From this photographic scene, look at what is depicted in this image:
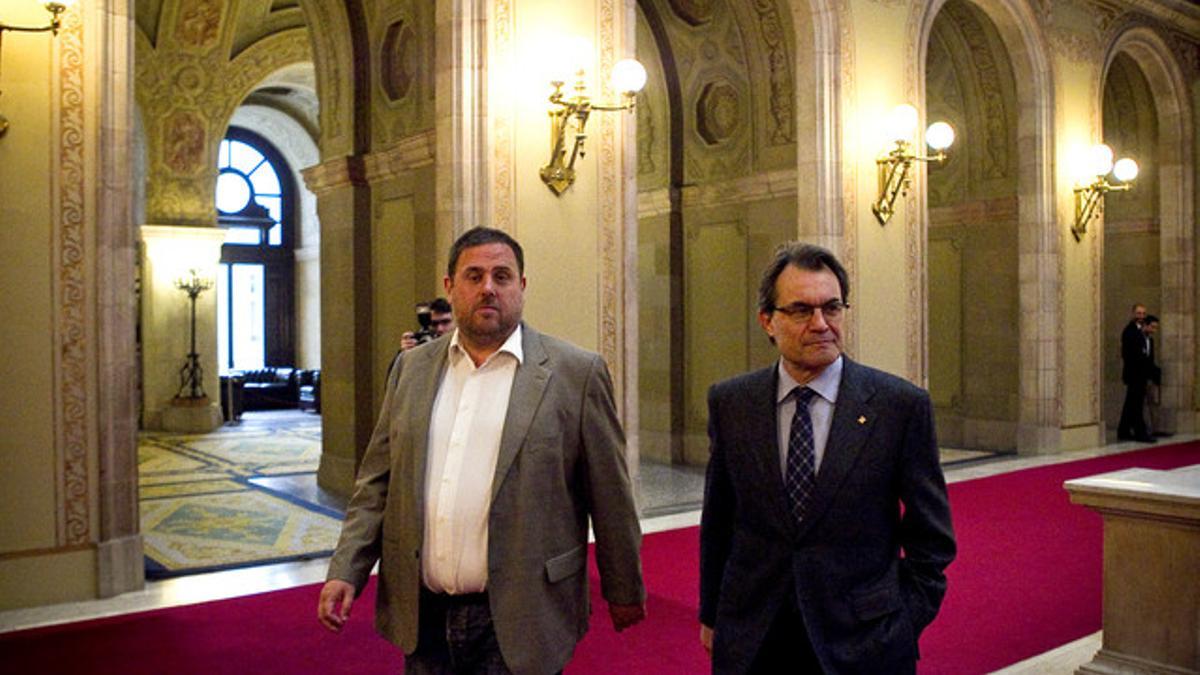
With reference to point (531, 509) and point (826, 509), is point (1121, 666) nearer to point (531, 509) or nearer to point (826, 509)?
point (826, 509)

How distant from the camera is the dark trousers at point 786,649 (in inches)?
94.9

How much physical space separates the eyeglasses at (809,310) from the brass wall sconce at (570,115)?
199 inches

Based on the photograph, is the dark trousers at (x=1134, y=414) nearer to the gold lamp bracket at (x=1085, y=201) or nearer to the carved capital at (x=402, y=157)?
the gold lamp bracket at (x=1085, y=201)

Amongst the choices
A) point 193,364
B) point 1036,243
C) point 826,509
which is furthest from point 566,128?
point 193,364

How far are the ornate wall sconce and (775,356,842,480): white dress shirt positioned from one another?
14673mm

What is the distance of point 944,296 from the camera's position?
1305cm

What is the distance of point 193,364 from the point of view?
15.9 meters

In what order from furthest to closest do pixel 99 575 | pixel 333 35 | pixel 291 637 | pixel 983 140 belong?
pixel 983 140, pixel 333 35, pixel 99 575, pixel 291 637

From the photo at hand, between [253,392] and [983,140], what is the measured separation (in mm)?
13224

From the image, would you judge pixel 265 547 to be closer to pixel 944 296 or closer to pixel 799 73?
pixel 799 73

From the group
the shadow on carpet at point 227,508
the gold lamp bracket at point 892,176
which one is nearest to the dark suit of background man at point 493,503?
the shadow on carpet at point 227,508

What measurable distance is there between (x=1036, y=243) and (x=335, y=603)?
434 inches

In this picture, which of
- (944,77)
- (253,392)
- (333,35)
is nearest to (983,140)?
(944,77)

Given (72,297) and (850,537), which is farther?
(72,297)
